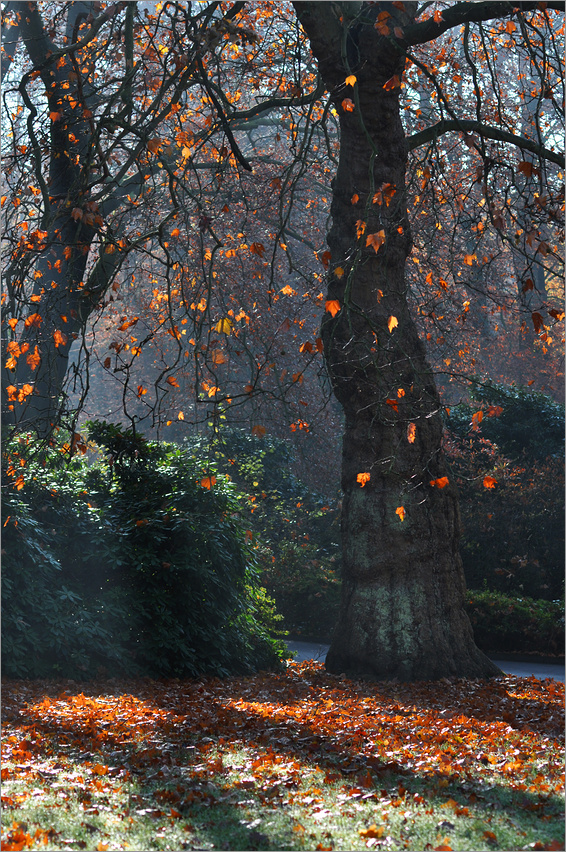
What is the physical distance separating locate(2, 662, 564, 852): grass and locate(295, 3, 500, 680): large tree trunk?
65cm

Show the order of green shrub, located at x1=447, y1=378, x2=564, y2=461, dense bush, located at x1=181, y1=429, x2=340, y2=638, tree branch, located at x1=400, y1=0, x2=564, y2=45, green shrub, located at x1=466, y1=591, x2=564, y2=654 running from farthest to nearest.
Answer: green shrub, located at x1=447, y1=378, x2=564, y2=461 → dense bush, located at x1=181, y1=429, x2=340, y2=638 → green shrub, located at x1=466, y1=591, x2=564, y2=654 → tree branch, located at x1=400, y1=0, x2=564, y2=45

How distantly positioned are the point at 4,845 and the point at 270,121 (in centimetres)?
1360

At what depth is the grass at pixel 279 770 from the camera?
3.50 m

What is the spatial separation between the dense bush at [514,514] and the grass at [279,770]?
16.0ft

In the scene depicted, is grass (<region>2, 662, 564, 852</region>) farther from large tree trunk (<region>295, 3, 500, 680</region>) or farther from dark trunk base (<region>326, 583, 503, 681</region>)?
large tree trunk (<region>295, 3, 500, 680</region>)

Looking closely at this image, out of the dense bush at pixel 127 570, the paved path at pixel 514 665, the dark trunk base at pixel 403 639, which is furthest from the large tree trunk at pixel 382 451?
the paved path at pixel 514 665

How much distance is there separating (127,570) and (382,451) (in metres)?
2.74

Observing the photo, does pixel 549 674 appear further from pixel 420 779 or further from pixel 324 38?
pixel 324 38

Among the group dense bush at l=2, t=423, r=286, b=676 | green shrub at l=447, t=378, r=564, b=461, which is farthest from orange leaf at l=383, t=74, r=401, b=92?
green shrub at l=447, t=378, r=564, b=461

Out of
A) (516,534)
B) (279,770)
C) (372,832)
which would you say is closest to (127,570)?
(279,770)

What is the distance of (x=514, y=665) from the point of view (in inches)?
395

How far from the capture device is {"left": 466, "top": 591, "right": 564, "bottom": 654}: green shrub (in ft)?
33.6

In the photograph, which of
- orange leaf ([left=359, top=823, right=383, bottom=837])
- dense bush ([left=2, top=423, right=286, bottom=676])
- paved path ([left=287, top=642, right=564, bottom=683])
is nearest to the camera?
orange leaf ([left=359, top=823, right=383, bottom=837])

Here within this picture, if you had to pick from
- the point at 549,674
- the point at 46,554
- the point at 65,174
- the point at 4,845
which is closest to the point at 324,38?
the point at 65,174
